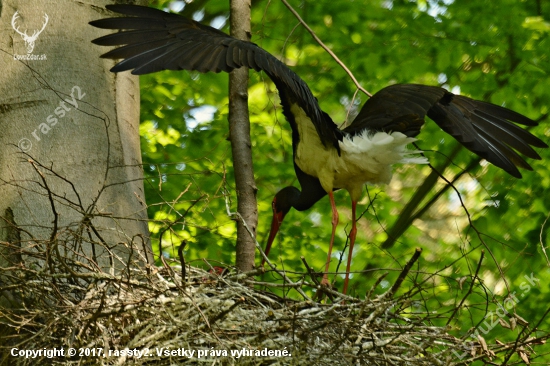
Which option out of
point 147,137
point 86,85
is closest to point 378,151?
point 86,85

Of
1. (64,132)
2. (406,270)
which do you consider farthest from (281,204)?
(406,270)

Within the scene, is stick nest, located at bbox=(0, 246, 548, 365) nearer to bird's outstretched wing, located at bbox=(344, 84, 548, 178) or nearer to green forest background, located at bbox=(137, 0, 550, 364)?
bird's outstretched wing, located at bbox=(344, 84, 548, 178)

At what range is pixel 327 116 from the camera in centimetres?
448

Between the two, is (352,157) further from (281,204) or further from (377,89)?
(377,89)

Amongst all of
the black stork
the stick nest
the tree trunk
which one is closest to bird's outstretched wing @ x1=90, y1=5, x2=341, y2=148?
the black stork

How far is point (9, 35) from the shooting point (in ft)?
13.3

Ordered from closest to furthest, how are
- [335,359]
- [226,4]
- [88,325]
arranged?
[88,325], [335,359], [226,4]

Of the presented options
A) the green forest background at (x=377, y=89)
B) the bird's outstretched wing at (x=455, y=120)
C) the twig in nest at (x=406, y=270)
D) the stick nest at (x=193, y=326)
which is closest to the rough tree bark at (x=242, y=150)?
the bird's outstretched wing at (x=455, y=120)

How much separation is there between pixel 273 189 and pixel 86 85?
2802mm

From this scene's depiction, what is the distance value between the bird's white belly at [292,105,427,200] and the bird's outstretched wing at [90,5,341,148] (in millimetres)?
581

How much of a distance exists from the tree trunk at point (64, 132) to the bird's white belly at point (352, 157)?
114 centimetres

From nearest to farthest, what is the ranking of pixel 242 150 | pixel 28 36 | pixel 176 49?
pixel 176 49
pixel 28 36
pixel 242 150

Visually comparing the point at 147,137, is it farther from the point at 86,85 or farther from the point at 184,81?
the point at 86,85

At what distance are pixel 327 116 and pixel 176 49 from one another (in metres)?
1.11
